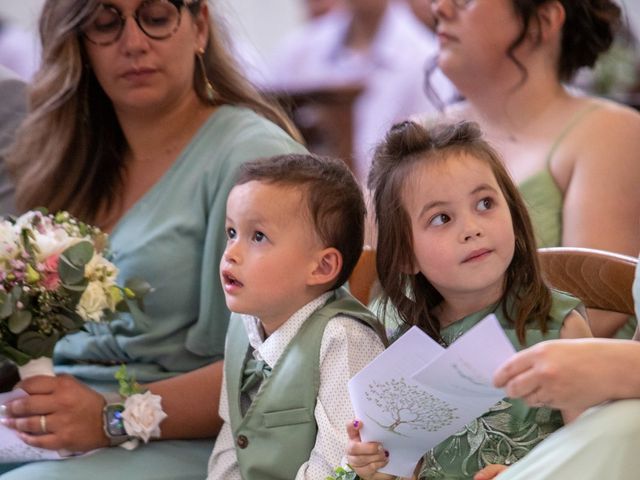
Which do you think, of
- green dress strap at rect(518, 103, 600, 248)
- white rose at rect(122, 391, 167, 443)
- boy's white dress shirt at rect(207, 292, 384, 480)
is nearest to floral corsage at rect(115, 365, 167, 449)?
white rose at rect(122, 391, 167, 443)

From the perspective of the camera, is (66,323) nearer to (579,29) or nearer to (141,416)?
(141,416)

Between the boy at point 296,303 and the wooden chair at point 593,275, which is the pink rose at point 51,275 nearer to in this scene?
the boy at point 296,303

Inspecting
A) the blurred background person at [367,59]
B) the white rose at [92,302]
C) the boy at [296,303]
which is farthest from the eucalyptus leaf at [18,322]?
the blurred background person at [367,59]

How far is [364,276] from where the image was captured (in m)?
2.24

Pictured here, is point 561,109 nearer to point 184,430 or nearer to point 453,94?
point 453,94

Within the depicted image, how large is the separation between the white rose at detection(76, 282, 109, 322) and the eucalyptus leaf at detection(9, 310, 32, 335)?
0.33ft

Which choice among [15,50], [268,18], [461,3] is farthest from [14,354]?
[268,18]

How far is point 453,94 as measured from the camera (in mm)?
3064

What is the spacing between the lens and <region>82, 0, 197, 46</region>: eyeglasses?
2350mm

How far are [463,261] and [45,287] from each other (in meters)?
0.74

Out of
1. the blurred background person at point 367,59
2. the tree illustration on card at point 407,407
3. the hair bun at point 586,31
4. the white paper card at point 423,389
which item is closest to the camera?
the white paper card at point 423,389

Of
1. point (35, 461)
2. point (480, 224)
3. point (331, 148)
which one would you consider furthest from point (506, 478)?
point (331, 148)

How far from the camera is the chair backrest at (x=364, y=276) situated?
220cm

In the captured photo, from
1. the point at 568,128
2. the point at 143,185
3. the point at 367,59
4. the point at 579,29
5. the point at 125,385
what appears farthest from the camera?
the point at 367,59
